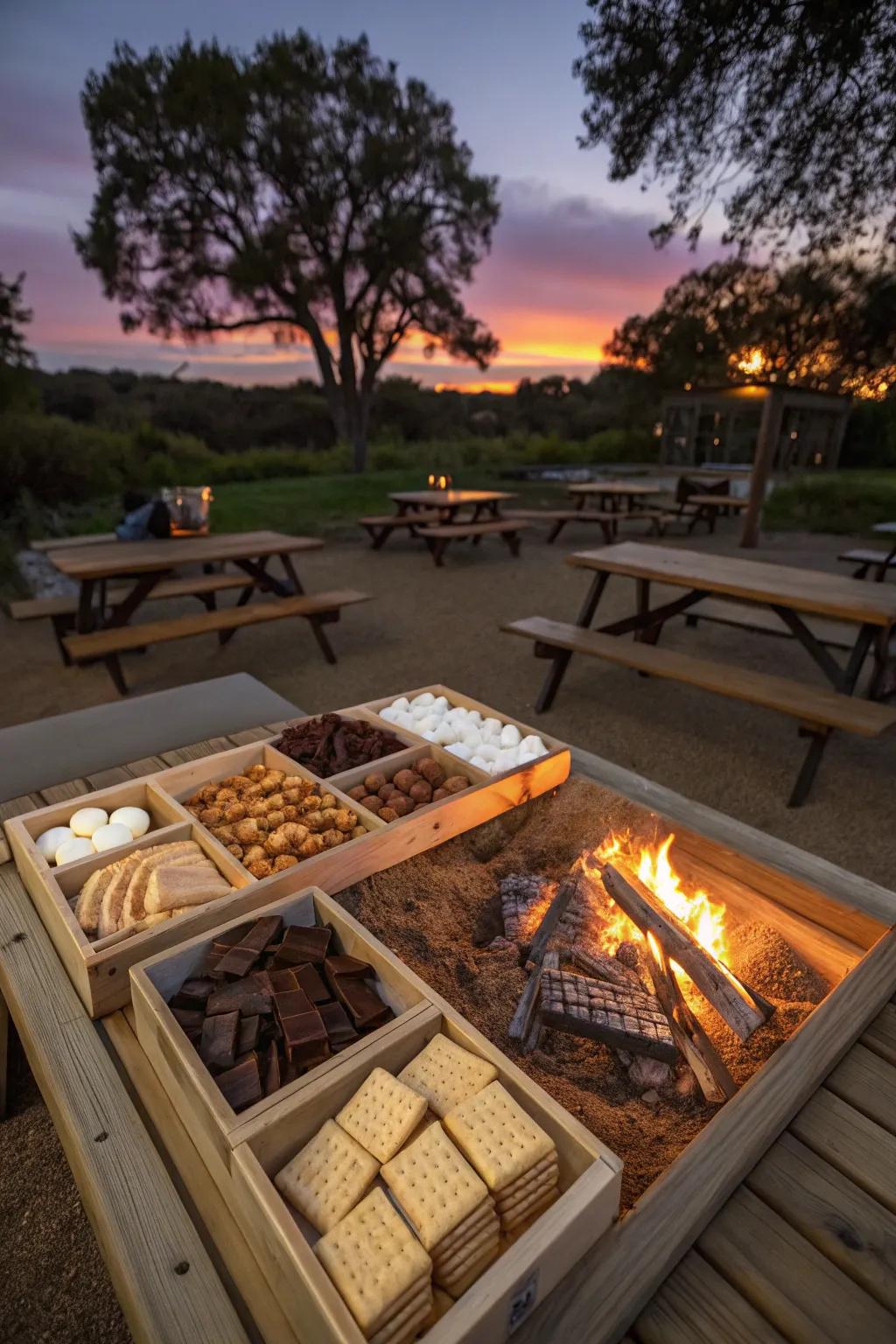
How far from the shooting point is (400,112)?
48.1 ft

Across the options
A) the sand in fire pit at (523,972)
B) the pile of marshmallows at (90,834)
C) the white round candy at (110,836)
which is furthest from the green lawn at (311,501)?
the sand in fire pit at (523,972)

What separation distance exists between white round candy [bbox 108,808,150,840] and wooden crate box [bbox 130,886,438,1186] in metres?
0.61

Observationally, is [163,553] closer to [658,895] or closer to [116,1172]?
[658,895]

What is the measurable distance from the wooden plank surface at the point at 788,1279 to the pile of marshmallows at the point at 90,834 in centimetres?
157

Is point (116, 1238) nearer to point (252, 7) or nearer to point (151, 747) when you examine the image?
point (151, 747)

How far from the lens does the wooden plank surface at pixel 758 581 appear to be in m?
3.47

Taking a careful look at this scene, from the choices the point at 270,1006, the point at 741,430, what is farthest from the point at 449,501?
the point at 741,430

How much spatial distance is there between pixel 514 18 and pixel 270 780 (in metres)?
11.2

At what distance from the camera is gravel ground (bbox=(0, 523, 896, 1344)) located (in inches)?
63.4

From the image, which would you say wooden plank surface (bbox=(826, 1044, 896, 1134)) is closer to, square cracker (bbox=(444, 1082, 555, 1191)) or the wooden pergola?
square cracker (bbox=(444, 1082, 555, 1191))

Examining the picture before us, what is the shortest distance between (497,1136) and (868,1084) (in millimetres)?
750

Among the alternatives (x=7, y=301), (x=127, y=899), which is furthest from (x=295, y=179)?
(x=127, y=899)

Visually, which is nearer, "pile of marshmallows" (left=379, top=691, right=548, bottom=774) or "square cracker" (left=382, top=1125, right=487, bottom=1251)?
"square cracker" (left=382, top=1125, right=487, bottom=1251)

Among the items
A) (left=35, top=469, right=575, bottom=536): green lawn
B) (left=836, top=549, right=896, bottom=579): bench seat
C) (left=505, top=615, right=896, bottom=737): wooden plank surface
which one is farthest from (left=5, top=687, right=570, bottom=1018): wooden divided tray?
(left=35, top=469, right=575, bottom=536): green lawn
